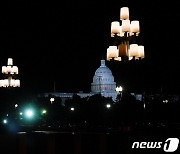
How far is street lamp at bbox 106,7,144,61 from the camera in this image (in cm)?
1252

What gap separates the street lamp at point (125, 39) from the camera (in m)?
12.5

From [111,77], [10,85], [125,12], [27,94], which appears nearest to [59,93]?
[111,77]

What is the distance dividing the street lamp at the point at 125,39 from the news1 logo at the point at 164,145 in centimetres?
589

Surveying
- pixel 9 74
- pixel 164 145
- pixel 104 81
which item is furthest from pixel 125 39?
pixel 104 81

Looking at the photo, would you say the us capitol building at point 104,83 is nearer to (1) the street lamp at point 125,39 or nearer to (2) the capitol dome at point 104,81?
(2) the capitol dome at point 104,81

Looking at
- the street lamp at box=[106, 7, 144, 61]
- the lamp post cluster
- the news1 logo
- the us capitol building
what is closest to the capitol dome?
the us capitol building

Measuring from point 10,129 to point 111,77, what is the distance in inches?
5089

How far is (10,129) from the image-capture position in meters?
7.37

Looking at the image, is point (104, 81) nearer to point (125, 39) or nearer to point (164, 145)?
point (125, 39)

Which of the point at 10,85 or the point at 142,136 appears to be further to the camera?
the point at 10,85

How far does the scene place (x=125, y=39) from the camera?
12781mm

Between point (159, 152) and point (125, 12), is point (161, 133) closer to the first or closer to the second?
point (159, 152)

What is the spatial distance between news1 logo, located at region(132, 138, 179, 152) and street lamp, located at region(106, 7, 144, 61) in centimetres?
589

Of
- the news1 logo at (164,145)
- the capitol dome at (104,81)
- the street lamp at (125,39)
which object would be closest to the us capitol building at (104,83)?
the capitol dome at (104,81)
